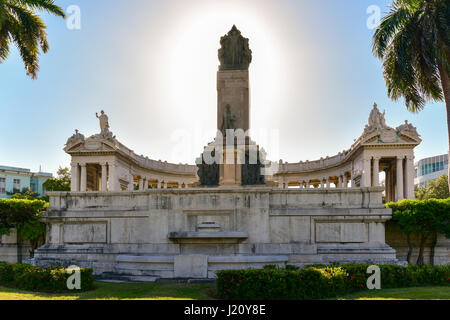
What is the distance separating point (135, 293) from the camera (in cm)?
1248

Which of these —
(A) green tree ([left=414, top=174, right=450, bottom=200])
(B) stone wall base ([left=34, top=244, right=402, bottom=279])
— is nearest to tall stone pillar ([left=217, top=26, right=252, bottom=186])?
(B) stone wall base ([left=34, top=244, right=402, bottom=279])

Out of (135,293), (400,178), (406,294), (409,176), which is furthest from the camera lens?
(409,176)

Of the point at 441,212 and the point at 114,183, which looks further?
the point at 114,183

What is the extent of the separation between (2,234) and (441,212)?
22908mm

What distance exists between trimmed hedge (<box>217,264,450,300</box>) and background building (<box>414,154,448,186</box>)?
10171cm

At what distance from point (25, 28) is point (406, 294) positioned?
1027 inches

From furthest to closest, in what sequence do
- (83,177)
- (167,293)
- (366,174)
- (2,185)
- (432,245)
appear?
(2,185) < (83,177) < (366,174) < (432,245) < (167,293)

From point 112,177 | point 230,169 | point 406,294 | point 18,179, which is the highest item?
point 18,179

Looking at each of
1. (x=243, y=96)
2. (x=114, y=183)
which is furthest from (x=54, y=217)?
(x=114, y=183)

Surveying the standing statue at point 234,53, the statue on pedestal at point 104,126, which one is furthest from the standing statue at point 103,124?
the standing statue at point 234,53

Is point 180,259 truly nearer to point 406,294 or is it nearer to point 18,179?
point 406,294

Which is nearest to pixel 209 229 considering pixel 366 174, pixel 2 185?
pixel 366 174
